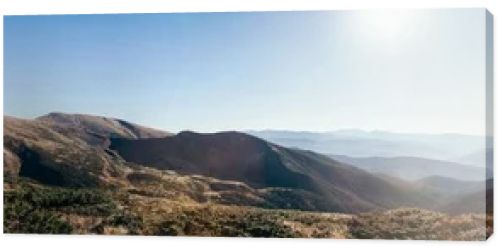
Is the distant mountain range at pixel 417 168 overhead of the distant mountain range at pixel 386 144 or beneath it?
beneath

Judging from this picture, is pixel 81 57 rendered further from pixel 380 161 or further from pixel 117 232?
pixel 380 161

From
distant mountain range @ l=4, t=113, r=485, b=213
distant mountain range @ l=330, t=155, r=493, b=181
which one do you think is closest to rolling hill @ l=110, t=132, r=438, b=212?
distant mountain range @ l=4, t=113, r=485, b=213

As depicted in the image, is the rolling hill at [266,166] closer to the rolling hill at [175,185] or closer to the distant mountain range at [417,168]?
the rolling hill at [175,185]

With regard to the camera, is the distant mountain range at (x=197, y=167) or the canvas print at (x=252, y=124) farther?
the distant mountain range at (x=197, y=167)

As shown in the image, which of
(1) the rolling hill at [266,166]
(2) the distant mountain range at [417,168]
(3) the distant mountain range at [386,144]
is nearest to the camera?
(3) the distant mountain range at [386,144]

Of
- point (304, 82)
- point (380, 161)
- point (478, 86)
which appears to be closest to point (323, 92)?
point (304, 82)

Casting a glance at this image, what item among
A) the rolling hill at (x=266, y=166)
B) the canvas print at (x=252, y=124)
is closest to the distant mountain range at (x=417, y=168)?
the canvas print at (x=252, y=124)
